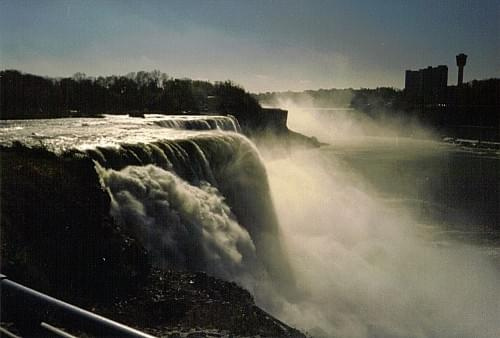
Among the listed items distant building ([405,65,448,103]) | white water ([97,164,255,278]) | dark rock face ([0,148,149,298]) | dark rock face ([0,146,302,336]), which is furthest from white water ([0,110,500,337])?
distant building ([405,65,448,103])

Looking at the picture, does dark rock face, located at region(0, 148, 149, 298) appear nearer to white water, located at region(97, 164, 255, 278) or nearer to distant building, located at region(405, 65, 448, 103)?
white water, located at region(97, 164, 255, 278)

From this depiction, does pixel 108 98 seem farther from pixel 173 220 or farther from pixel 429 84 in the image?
pixel 429 84

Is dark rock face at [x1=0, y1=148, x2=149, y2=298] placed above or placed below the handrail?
below

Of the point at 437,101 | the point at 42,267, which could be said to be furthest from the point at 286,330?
the point at 437,101

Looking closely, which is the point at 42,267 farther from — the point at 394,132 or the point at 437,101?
the point at 437,101

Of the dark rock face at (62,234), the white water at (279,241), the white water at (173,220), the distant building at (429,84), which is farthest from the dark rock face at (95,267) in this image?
the distant building at (429,84)
